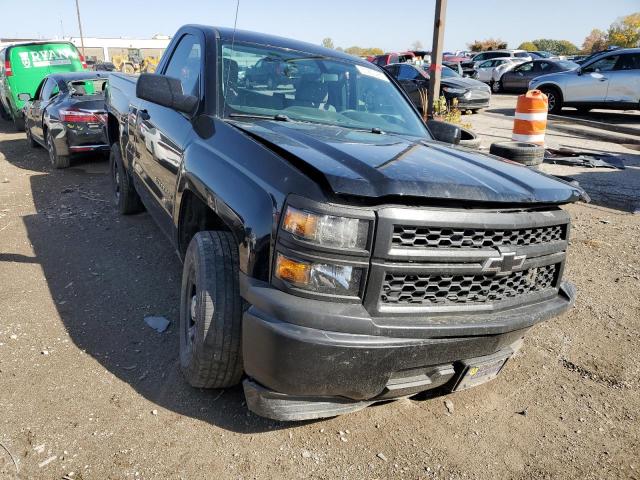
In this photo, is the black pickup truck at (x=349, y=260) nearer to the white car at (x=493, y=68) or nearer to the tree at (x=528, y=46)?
the white car at (x=493, y=68)

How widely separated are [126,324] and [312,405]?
1.83 m

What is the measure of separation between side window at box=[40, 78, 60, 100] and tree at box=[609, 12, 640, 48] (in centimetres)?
5747

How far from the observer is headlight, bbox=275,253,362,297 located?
201cm

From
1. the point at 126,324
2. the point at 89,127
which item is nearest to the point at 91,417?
the point at 126,324

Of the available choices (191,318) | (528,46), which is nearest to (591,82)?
(191,318)

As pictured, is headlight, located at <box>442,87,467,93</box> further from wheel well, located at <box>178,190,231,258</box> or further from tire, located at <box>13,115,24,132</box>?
wheel well, located at <box>178,190,231,258</box>

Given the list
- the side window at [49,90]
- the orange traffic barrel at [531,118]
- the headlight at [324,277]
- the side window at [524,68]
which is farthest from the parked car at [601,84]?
the headlight at [324,277]

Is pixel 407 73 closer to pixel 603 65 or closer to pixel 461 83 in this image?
pixel 461 83

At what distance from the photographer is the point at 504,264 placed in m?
2.23

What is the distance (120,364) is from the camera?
3.07 m

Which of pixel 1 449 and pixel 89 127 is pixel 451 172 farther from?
pixel 89 127

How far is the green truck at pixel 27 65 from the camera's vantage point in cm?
1345

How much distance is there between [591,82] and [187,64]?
560 inches

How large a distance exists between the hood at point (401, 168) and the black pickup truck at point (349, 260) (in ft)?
0.03
